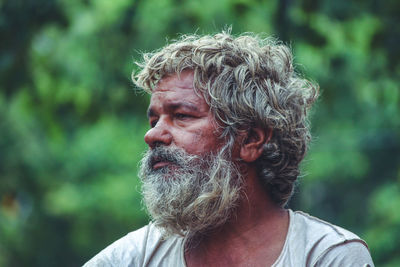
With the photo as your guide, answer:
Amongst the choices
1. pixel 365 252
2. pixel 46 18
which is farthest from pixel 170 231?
pixel 46 18

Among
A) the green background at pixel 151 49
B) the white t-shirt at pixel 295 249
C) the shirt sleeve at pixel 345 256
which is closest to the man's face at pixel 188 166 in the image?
the white t-shirt at pixel 295 249

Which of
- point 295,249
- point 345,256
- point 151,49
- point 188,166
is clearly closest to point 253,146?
point 188,166

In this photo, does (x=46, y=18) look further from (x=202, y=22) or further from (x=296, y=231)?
(x=296, y=231)

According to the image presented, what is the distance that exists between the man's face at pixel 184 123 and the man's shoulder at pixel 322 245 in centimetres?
56

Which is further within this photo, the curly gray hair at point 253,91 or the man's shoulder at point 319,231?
the curly gray hair at point 253,91

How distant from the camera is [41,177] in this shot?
1146 cm

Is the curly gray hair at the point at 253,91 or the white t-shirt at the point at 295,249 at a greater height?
the curly gray hair at the point at 253,91

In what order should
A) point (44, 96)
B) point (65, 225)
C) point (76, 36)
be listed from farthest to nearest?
point (65, 225), point (76, 36), point (44, 96)

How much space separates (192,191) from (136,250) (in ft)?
1.29

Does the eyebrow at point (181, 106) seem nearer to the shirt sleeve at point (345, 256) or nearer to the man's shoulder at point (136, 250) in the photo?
the man's shoulder at point (136, 250)

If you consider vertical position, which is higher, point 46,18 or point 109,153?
point 46,18

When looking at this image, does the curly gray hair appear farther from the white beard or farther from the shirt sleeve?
the shirt sleeve

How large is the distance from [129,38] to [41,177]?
5.68 metres

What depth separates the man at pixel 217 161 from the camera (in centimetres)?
347
